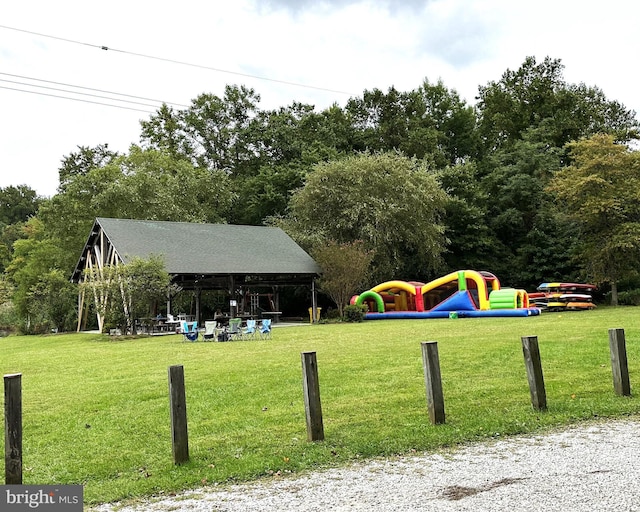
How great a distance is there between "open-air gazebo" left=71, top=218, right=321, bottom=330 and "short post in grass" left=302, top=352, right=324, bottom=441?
18.6m

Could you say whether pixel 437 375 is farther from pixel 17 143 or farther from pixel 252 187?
pixel 17 143

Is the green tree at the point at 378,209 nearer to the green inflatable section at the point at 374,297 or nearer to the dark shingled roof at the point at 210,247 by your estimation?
the dark shingled roof at the point at 210,247

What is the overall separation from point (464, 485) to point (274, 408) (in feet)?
11.2

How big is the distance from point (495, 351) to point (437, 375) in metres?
5.40

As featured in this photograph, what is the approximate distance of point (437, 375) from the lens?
5910 millimetres

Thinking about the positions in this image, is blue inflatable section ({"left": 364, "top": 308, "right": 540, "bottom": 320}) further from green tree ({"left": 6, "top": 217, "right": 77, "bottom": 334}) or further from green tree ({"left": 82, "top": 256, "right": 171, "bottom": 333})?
green tree ({"left": 6, "top": 217, "right": 77, "bottom": 334})

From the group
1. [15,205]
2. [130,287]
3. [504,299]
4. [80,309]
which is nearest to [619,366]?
[504,299]

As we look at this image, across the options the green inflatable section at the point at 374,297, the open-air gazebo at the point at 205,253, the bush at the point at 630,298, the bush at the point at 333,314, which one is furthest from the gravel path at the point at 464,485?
the bush at the point at 630,298

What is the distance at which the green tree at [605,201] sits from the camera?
28.0 meters

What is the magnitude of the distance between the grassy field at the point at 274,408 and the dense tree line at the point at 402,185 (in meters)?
17.4

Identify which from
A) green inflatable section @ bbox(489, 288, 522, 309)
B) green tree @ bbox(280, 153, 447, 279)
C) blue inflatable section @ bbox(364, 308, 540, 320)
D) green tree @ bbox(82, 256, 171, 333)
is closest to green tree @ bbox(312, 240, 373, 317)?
blue inflatable section @ bbox(364, 308, 540, 320)

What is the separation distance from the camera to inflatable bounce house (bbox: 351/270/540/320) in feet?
78.9

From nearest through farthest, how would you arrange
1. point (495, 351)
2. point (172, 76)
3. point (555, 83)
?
point (495, 351) < point (172, 76) < point (555, 83)

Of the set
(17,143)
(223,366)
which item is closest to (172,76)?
(223,366)
